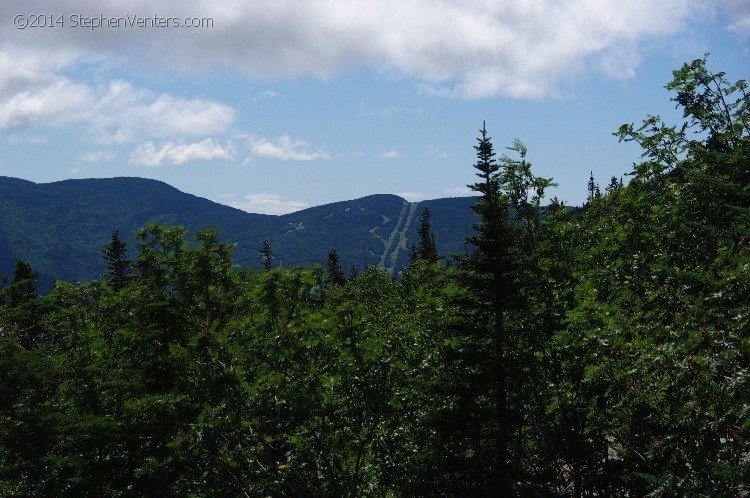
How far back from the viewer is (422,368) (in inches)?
635

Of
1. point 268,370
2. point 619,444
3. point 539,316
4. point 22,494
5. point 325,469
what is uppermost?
point 539,316

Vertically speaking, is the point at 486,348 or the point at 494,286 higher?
the point at 494,286

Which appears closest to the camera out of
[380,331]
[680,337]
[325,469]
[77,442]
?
[680,337]

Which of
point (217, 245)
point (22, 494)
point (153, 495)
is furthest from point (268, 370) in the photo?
point (22, 494)

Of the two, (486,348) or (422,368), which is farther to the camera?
(422,368)

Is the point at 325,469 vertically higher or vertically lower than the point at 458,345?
lower

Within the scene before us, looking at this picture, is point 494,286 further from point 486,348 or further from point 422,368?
point 422,368

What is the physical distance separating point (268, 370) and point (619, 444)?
8.27m

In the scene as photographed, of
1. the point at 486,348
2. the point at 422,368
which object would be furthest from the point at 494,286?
the point at 422,368

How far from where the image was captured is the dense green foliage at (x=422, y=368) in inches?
546

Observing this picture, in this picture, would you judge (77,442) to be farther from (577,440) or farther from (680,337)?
(680,337)

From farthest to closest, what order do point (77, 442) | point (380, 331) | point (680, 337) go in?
point (380, 331)
point (77, 442)
point (680, 337)

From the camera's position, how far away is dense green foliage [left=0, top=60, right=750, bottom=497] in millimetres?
13866

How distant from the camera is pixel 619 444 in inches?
543
